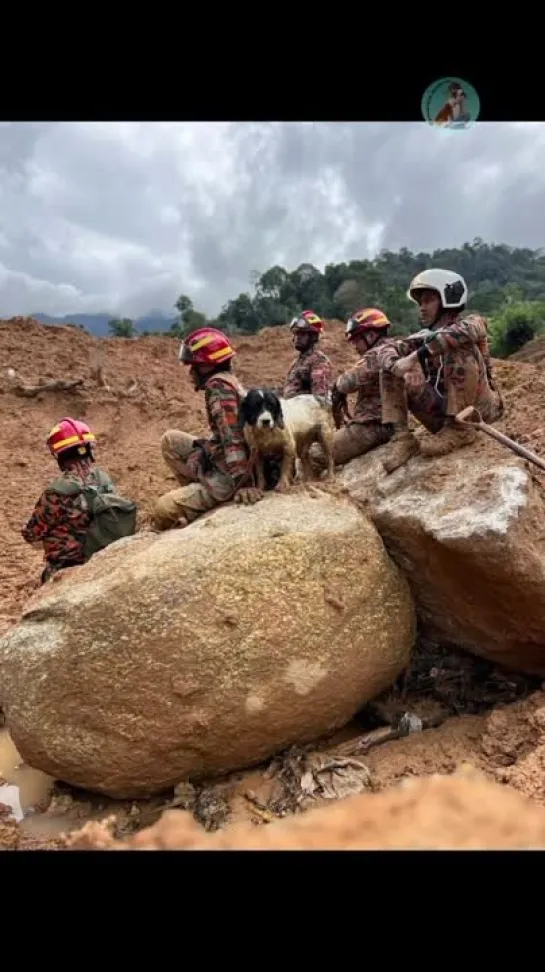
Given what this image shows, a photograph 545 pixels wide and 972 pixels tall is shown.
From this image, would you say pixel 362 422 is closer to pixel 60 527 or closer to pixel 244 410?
pixel 244 410

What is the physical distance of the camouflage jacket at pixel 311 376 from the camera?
7.47 meters

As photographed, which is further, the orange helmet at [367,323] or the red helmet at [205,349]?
the orange helmet at [367,323]

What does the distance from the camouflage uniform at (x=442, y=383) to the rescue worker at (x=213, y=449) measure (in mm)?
1140

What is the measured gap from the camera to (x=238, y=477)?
18.5ft

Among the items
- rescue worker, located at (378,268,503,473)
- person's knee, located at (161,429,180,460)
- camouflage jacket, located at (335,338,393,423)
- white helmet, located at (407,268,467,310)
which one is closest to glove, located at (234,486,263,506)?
person's knee, located at (161,429,180,460)

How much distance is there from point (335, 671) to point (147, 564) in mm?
1398

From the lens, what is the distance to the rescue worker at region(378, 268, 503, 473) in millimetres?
5305

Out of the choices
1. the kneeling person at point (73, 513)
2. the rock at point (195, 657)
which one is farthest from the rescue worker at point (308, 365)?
the rock at point (195, 657)

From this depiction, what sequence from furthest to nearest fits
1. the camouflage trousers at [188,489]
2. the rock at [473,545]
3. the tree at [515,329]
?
the tree at [515,329] < the camouflage trousers at [188,489] < the rock at [473,545]

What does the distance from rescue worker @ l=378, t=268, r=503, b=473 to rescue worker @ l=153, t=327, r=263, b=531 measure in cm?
113

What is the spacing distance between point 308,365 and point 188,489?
2.38m

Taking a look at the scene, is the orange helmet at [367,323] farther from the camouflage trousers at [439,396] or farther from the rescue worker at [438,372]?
the camouflage trousers at [439,396]

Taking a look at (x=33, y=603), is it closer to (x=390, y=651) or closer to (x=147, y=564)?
(x=147, y=564)

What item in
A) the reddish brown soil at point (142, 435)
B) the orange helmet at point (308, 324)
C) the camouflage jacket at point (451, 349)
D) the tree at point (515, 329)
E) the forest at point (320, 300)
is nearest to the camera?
the reddish brown soil at point (142, 435)
